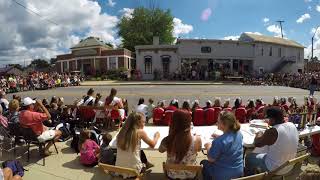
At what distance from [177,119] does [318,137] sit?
4.27m

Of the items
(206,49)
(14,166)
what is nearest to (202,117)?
(14,166)

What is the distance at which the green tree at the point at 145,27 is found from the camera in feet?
233

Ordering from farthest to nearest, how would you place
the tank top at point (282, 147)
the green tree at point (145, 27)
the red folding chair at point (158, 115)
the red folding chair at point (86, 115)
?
the green tree at point (145, 27) → the red folding chair at point (158, 115) → the red folding chair at point (86, 115) → the tank top at point (282, 147)

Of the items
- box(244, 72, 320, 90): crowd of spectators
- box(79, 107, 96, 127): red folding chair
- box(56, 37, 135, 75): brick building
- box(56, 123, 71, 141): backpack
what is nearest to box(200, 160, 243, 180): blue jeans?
box(56, 123, 71, 141): backpack

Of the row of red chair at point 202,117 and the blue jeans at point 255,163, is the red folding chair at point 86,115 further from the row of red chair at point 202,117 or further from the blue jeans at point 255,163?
the blue jeans at point 255,163

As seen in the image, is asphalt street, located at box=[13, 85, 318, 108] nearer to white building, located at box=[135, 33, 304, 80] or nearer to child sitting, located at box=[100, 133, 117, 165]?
child sitting, located at box=[100, 133, 117, 165]

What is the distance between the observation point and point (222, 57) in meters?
49.1

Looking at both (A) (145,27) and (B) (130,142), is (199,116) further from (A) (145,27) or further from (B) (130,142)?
(A) (145,27)

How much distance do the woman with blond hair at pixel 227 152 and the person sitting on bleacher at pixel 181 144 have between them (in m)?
0.29

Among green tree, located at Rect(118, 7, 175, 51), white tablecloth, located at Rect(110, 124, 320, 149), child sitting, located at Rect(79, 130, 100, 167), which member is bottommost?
child sitting, located at Rect(79, 130, 100, 167)

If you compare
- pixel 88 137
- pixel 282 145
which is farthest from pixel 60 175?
pixel 282 145

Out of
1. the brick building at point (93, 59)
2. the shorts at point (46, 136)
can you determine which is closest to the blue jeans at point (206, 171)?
the shorts at point (46, 136)

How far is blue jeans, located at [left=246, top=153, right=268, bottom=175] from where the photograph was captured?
5.85 metres

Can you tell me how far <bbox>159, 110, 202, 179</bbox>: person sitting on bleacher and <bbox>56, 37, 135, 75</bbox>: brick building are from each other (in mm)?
47625
